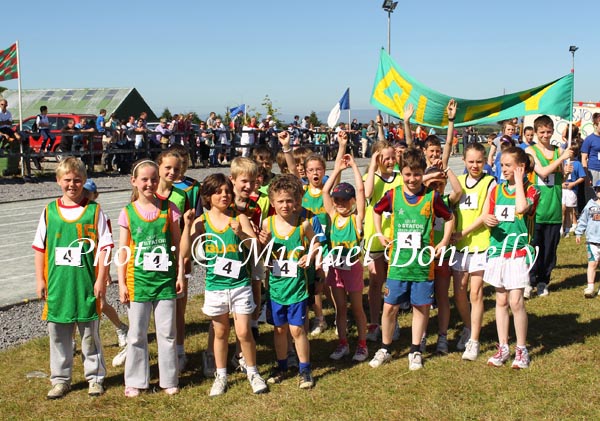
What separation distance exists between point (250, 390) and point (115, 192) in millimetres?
13982

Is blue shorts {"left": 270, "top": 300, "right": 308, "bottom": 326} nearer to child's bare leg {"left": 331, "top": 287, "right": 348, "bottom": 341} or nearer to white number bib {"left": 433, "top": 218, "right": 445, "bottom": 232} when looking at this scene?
child's bare leg {"left": 331, "top": 287, "right": 348, "bottom": 341}

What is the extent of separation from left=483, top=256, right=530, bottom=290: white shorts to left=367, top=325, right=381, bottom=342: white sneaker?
125 cm

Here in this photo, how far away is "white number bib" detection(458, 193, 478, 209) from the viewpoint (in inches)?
237

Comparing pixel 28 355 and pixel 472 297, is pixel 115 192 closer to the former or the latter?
pixel 28 355

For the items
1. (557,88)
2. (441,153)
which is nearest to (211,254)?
(441,153)

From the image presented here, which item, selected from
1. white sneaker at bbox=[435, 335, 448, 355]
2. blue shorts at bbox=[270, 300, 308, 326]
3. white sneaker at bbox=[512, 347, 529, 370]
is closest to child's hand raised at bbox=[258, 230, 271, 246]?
blue shorts at bbox=[270, 300, 308, 326]

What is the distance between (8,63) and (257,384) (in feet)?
59.5

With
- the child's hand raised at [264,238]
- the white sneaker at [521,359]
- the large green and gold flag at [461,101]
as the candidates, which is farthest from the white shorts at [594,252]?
the child's hand raised at [264,238]

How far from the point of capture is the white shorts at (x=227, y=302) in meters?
5.16

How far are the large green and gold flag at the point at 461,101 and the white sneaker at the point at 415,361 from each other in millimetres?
4080

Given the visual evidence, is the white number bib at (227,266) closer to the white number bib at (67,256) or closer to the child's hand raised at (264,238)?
the child's hand raised at (264,238)

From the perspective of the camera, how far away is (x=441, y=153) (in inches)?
261

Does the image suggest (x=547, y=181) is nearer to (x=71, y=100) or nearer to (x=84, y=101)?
(x=84, y=101)

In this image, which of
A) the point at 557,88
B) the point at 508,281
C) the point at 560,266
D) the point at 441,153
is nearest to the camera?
the point at 508,281
